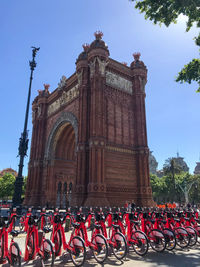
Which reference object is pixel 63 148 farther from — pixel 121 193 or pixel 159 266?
pixel 159 266

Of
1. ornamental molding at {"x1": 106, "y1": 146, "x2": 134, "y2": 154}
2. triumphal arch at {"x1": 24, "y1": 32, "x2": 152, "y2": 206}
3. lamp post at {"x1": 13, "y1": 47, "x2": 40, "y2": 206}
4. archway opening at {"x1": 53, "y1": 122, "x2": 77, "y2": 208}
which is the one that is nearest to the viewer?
lamp post at {"x1": 13, "y1": 47, "x2": 40, "y2": 206}

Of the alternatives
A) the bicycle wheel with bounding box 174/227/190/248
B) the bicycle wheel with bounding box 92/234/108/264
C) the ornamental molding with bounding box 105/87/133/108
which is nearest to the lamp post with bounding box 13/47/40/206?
the ornamental molding with bounding box 105/87/133/108

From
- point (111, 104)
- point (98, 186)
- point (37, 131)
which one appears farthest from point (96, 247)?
point (37, 131)

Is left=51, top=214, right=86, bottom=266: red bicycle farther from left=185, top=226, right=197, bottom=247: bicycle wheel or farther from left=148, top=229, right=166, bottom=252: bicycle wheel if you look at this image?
left=185, top=226, right=197, bottom=247: bicycle wheel

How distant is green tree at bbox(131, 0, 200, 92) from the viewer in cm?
1151

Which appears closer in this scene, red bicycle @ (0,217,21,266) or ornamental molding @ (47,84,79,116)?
red bicycle @ (0,217,21,266)

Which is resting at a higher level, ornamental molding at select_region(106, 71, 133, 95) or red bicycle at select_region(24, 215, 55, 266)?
ornamental molding at select_region(106, 71, 133, 95)

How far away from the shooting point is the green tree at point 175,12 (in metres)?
11.5

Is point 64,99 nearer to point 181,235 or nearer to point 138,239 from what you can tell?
point 181,235

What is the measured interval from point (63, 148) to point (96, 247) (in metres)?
31.6

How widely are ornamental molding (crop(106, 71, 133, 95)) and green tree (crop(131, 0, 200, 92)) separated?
52.4 ft

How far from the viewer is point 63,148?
Result: 37.2m

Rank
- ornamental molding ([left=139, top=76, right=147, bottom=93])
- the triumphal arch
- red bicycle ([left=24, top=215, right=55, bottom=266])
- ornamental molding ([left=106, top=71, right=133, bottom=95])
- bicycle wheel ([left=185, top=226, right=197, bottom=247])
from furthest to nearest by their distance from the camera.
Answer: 1. ornamental molding ([left=139, top=76, right=147, bottom=93])
2. ornamental molding ([left=106, top=71, right=133, bottom=95])
3. the triumphal arch
4. bicycle wheel ([left=185, top=226, right=197, bottom=247])
5. red bicycle ([left=24, top=215, right=55, bottom=266])

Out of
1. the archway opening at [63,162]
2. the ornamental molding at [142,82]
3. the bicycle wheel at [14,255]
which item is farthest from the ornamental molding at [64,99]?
the bicycle wheel at [14,255]
